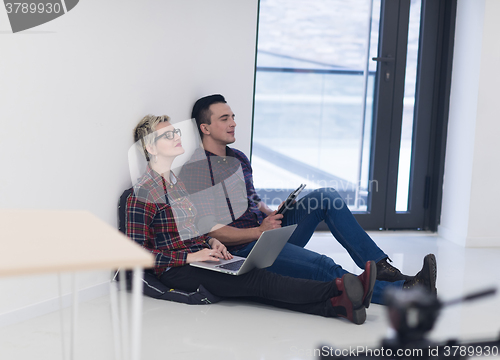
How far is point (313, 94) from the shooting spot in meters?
3.91

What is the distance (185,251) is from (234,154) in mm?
714

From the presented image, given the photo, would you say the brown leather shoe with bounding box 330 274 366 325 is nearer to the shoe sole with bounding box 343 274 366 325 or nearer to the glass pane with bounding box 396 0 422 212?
the shoe sole with bounding box 343 274 366 325

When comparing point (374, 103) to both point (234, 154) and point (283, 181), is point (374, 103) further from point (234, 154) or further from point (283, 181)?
point (234, 154)

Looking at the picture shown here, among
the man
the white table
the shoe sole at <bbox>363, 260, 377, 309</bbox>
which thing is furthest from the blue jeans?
the white table

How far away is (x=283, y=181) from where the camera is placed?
4.00 metres

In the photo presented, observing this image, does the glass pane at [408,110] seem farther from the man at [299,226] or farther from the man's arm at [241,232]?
the man's arm at [241,232]

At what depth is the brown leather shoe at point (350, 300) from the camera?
214 centimetres

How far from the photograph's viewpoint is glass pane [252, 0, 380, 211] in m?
3.82

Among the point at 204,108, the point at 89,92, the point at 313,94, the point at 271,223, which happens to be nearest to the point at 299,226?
the point at 271,223

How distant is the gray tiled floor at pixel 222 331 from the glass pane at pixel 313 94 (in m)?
1.55

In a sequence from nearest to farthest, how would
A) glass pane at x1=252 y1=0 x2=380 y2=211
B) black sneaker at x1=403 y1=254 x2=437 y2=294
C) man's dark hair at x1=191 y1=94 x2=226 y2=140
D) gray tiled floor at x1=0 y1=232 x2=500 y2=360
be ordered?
gray tiled floor at x1=0 y1=232 x2=500 y2=360 → black sneaker at x1=403 y1=254 x2=437 y2=294 → man's dark hair at x1=191 y1=94 x2=226 y2=140 → glass pane at x1=252 y1=0 x2=380 y2=211

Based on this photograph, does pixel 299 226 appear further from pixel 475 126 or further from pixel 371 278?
pixel 475 126

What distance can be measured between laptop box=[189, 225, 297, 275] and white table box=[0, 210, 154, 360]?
0.86m

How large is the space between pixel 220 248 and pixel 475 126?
2233mm
